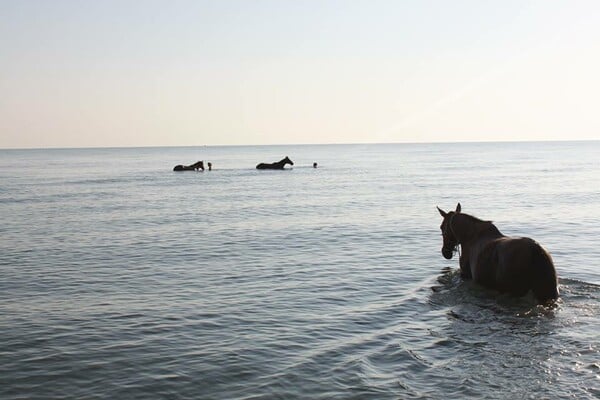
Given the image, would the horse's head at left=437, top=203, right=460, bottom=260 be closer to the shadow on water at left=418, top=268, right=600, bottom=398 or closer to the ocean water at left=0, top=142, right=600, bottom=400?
the ocean water at left=0, top=142, right=600, bottom=400

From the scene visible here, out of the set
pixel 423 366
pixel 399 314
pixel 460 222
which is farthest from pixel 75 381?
pixel 460 222

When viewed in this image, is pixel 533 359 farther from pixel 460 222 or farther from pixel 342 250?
pixel 342 250

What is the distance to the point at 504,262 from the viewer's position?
12.9m

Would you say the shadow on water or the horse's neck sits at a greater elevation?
the horse's neck

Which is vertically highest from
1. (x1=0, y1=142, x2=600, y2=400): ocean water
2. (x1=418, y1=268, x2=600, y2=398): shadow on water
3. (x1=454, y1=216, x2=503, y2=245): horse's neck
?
(x1=454, y1=216, x2=503, y2=245): horse's neck

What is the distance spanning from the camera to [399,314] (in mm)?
13086

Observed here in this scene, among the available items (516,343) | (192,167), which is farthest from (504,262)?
(192,167)

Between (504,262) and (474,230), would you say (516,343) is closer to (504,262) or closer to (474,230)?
(504,262)

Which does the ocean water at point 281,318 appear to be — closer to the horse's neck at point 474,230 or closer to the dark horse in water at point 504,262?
the dark horse in water at point 504,262

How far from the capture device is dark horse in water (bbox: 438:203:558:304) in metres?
12.3

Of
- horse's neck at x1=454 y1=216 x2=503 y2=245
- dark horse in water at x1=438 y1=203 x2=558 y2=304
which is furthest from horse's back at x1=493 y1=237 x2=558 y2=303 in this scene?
horse's neck at x1=454 y1=216 x2=503 y2=245

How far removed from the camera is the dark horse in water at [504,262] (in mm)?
12312

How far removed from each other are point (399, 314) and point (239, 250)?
33.4 feet

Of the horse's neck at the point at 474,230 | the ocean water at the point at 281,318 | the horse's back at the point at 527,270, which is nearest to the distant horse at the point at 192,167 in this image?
the ocean water at the point at 281,318
